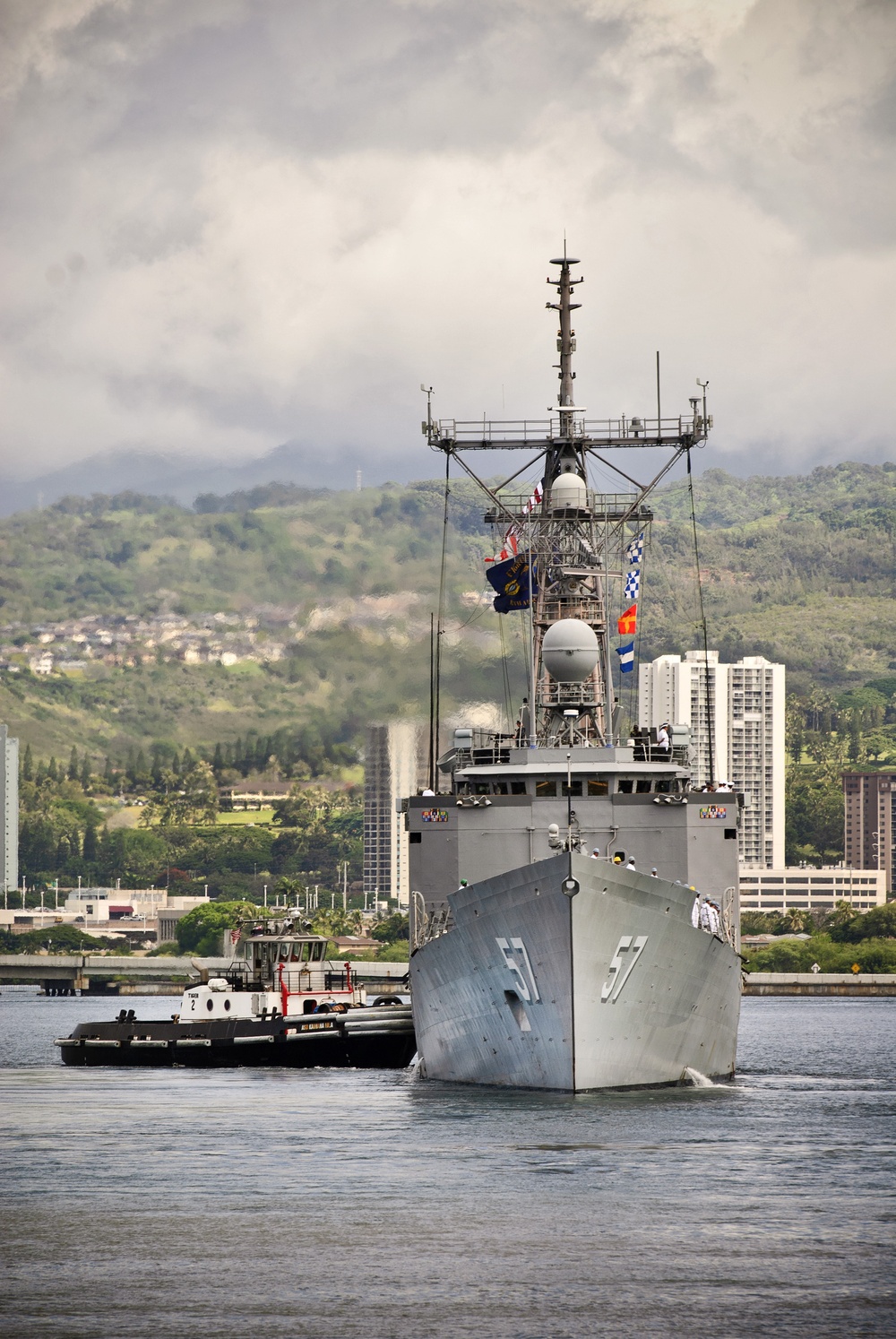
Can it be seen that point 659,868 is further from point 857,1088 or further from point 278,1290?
point 278,1290

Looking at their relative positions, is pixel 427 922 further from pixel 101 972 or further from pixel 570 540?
pixel 101 972

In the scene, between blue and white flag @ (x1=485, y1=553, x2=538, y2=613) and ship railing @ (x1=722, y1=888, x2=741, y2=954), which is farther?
blue and white flag @ (x1=485, y1=553, x2=538, y2=613)

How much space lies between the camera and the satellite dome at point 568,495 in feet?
189

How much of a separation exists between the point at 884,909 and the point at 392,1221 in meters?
158

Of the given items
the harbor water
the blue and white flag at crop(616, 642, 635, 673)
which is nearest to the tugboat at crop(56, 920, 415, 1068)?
the harbor water

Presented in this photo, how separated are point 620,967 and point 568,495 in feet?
57.8

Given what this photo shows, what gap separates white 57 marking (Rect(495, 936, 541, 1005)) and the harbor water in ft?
7.77

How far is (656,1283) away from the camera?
1141 inches

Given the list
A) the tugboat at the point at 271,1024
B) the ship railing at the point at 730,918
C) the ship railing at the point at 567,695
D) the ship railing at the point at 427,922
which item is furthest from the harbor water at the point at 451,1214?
the ship railing at the point at 567,695

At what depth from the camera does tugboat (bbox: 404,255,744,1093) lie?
145 ft

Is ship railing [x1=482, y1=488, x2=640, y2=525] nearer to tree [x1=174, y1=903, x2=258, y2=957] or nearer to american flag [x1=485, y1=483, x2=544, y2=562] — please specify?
american flag [x1=485, y1=483, x2=544, y2=562]

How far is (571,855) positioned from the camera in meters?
43.2

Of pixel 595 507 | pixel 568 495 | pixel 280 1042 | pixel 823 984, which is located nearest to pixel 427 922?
pixel 568 495

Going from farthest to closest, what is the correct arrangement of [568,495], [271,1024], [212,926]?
1. [212,926]
2. [271,1024]
3. [568,495]
